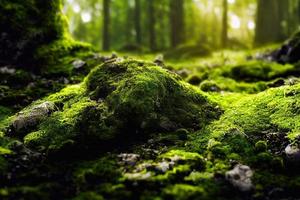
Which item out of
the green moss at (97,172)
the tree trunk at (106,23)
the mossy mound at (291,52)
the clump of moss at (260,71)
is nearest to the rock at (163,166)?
the green moss at (97,172)

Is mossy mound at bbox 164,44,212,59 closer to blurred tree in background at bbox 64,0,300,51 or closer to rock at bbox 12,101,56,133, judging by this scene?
blurred tree in background at bbox 64,0,300,51

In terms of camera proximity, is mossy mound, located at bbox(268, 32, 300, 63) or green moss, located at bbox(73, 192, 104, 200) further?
mossy mound, located at bbox(268, 32, 300, 63)

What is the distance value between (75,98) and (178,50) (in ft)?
47.9

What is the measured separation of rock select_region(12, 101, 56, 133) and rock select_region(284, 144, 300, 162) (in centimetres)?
428

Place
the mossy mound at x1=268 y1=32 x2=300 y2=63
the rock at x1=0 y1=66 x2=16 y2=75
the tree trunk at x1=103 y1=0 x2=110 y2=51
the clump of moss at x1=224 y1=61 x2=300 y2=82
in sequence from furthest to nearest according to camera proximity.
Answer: the tree trunk at x1=103 y1=0 x2=110 y2=51 < the mossy mound at x1=268 y1=32 x2=300 y2=63 < the clump of moss at x1=224 y1=61 x2=300 y2=82 < the rock at x1=0 y1=66 x2=16 y2=75

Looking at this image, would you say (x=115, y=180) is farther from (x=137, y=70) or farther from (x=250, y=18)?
(x=250, y=18)

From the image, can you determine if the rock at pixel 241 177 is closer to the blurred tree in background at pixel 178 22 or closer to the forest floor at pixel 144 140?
the forest floor at pixel 144 140

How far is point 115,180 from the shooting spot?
6.31 meters

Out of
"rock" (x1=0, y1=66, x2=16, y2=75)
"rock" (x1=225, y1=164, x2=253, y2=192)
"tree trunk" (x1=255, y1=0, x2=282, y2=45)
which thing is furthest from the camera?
"tree trunk" (x1=255, y1=0, x2=282, y2=45)

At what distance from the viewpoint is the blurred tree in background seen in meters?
27.5

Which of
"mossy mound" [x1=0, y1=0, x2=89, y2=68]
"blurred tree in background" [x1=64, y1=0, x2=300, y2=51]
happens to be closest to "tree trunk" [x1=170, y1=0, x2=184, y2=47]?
"blurred tree in background" [x1=64, y1=0, x2=300, y2=51]

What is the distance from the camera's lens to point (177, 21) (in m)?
27.2

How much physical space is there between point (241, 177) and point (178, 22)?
21.9 m

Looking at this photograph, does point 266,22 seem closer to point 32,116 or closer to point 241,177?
point 32,116
